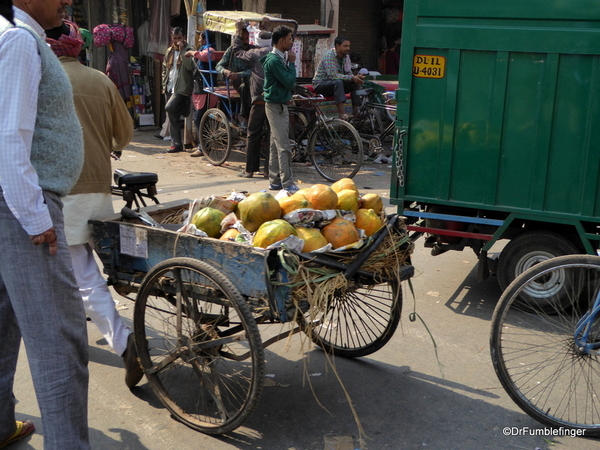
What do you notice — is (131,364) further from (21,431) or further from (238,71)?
(238,71)

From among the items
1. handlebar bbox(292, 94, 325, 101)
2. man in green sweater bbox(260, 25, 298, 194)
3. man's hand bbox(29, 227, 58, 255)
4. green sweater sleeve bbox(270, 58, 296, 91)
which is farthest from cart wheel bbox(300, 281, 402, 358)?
→ handlebar bbox(292, 94, 325, 101)

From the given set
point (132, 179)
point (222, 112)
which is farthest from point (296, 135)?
point (132, 179)

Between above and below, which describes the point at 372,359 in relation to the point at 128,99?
below

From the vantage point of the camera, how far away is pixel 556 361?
3881 mm

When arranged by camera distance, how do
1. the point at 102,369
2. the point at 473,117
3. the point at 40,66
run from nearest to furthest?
the point at 40,66
the point at 102,369
the point at 473,117

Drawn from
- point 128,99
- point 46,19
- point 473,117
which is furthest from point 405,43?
point 128,99

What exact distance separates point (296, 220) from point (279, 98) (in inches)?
208

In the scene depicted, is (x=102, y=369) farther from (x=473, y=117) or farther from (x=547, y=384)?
(x=473, y=117)

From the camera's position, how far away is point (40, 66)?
2492 millimetres

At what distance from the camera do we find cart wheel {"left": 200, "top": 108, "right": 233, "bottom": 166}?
32.8ft

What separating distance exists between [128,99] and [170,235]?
1066 cm

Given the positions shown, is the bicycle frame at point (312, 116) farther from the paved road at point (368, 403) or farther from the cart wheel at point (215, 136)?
the paved road at point (368, 403)

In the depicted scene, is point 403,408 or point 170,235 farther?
point 403,408

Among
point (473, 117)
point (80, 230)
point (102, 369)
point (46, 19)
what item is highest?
point (46, 19)
